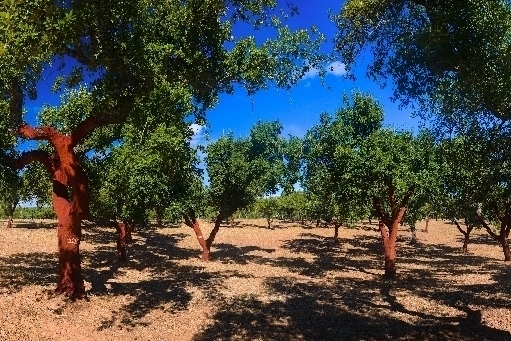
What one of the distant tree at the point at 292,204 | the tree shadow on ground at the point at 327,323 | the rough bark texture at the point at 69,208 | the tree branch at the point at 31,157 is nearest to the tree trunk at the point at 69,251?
the rough bark texture at the point at 69,208

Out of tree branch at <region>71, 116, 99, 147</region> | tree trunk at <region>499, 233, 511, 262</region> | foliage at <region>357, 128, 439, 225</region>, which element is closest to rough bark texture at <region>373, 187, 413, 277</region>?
foliage at <region>357, 128, 439, 225</region>

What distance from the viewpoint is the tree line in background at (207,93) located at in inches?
375

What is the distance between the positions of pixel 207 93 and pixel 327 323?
1045 centimetres

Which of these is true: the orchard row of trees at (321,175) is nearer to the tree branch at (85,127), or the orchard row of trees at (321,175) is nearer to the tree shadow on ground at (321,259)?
the tree branch at (85,127)

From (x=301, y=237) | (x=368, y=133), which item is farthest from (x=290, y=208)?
(x=368, y=133)

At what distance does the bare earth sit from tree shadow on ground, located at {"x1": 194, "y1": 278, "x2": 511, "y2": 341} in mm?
41

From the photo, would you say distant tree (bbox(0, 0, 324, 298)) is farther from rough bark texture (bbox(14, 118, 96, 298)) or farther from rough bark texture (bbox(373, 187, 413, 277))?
rough bark texture (bbox(373, 187, 413, 277))

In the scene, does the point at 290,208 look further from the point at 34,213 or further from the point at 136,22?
the point at 136,22

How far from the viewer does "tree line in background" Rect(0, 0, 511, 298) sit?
9.52 metres

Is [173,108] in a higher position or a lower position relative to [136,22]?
lower

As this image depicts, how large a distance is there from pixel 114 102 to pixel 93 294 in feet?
28.5

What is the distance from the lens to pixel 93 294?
1727 cm

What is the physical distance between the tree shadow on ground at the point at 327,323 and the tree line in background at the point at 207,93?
193 inches

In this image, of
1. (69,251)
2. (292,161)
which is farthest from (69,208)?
(292,161)
